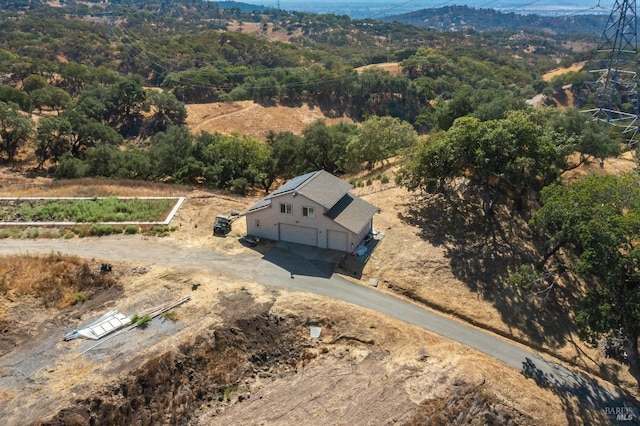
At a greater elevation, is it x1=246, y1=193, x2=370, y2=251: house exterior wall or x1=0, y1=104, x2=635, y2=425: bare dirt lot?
x1=246, y1=193, x2=370, y2=251: house exterior wall

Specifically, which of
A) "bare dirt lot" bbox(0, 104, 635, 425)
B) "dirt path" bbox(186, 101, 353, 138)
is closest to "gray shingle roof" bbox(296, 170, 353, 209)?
"bare dirt lot" bbox(0, 104, 635, 425)

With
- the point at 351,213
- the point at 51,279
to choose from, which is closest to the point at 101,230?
the point at 51,279

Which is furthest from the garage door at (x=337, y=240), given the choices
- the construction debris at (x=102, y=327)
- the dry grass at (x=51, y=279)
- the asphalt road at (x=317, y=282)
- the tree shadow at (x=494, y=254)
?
the dry grass at (x=51, y=279)

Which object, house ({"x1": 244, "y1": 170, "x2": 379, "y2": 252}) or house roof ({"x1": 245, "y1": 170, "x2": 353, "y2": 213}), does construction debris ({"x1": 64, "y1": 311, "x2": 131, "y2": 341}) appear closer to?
house ({"x1": 244, "y1": 170, "x2": 379, "y2": 252})

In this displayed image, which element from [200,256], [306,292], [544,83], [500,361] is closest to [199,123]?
[200,256]

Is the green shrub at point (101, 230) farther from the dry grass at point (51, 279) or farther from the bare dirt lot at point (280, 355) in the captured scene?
the bare dirt lot at point (280, 355)

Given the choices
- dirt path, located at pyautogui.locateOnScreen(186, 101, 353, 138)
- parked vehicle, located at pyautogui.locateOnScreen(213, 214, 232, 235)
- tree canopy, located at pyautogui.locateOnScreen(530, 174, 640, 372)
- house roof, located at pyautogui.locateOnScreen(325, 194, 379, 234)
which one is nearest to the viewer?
tree canopy, located at pyautogui.locateOnScreen(530, 174, 640, 372)

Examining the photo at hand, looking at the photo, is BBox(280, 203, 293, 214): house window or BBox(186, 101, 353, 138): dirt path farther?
BBox(186, 101, 353, 138): dirt path
